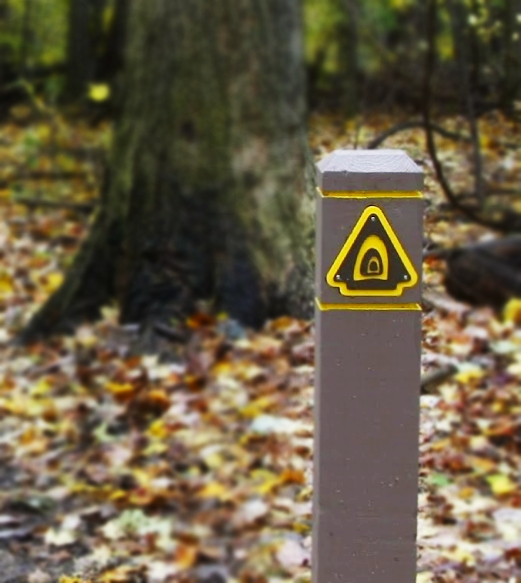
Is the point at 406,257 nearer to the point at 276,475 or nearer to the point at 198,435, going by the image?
the point at 276,475

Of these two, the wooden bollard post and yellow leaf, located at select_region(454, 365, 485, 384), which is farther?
yellow leaf, located at select_region(454, 365, 485, 384)

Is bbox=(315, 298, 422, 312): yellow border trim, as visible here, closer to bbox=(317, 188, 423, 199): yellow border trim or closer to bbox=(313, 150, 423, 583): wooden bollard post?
bbox=(313, 150, 423, 583): wooden bollard post

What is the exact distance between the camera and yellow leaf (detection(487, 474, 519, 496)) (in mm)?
4996

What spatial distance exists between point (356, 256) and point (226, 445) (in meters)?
3.06

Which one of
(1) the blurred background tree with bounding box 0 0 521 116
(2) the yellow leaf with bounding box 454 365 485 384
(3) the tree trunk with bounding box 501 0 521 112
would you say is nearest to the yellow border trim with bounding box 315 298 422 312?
(2) the yellow leaf with bounding box 454 365 485 384

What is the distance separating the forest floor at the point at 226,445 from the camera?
4.48 meters

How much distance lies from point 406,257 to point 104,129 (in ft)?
43.4

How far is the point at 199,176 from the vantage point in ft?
23.8

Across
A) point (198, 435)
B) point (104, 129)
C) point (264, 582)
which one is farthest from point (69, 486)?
point (104, 129)

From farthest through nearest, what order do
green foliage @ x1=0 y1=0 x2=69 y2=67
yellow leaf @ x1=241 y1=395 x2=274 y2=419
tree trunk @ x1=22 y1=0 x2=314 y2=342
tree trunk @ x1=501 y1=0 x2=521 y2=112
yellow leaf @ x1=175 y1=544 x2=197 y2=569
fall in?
green foliage @ x1=0 y1=0 x2=69 y2=67 → tree trunk @ x1=22 y1=0 x2=314 y2=342 → tree trunk @ x1=501 y1=0 x2=521 y2=112 → yellow leaf @ x1=241 y1=395 x2=274 y2=419 → yellow leaf @ x1=175 y1=544 x2=197 y2=569

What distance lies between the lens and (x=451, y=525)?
4711mm

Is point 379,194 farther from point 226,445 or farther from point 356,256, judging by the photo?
point 226,445

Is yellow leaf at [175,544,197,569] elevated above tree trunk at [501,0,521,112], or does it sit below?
below

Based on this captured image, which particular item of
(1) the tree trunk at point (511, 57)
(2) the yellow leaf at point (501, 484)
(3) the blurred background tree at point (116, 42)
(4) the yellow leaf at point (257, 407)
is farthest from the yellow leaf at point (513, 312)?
(3) the blurred background tree at point (116, 42)
